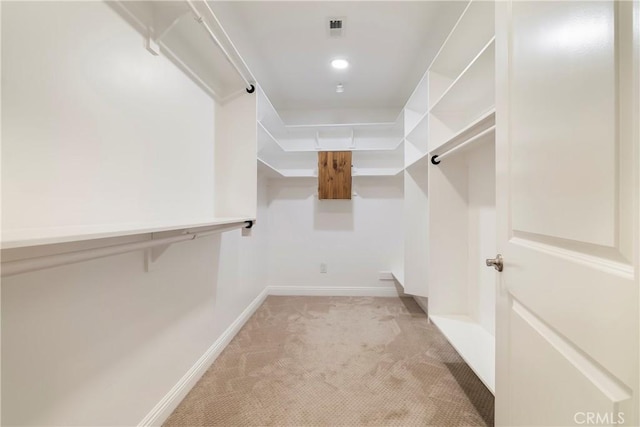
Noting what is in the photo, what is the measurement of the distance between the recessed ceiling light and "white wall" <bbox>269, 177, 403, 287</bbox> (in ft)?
4.40

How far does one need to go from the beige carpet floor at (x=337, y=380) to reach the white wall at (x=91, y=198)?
353 mm

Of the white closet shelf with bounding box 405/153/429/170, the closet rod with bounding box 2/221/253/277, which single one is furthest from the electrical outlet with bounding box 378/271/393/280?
the closet rod with bounding box 2/221/253/277

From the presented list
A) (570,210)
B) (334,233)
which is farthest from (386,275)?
(570,210)

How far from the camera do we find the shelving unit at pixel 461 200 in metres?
1.68

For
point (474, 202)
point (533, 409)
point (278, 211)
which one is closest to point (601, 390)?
point (533, 409)

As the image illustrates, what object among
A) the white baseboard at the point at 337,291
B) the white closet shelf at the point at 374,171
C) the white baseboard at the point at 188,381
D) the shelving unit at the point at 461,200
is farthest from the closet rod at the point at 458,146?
the white baseboard at the point at 188,381

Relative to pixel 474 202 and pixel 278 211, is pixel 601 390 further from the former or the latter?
pixel 278 211

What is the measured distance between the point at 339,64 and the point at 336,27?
0.48 meters

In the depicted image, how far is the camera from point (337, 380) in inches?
65.4

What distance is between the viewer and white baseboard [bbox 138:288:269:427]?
4.17 ft

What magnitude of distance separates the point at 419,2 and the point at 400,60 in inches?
26.0

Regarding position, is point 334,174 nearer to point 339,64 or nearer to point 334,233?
point 334,233

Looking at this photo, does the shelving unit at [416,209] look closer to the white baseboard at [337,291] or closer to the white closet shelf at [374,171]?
the white closet shelf at [374,171]

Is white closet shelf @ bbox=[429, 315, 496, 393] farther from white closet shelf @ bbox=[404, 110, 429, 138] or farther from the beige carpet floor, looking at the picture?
white closet shelf @ bbox=[404, 110, 429, 138]
